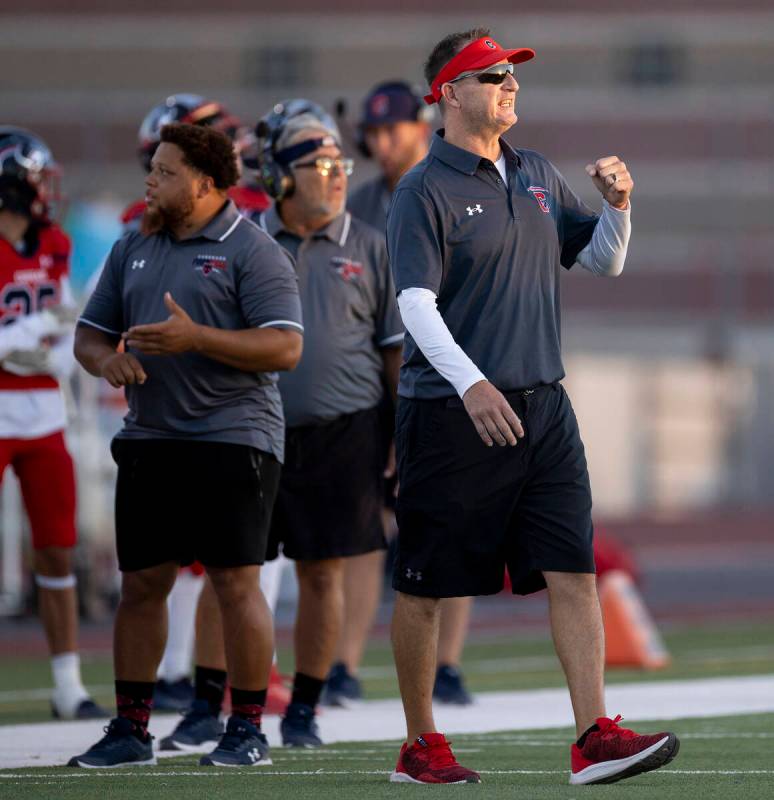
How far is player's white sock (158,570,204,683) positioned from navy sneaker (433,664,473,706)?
3.72 feet

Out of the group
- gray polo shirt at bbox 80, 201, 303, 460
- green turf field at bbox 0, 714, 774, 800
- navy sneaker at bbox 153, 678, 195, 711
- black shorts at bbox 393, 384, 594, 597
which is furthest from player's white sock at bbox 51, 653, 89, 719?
black shorts at bbox 393, 384, 594, 597

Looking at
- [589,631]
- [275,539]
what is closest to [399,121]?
[275,539]

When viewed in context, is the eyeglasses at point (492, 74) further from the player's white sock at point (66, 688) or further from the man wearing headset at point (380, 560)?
the player's white sock at point (66, 688)

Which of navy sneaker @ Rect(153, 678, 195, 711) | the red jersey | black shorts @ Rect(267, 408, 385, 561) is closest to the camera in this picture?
black shorts @ Rect(267, 408, 385, 561)

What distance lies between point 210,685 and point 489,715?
157 cm

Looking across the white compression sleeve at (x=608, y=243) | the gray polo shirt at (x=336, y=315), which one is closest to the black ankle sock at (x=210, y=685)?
the gray polo shirt at (x=336, y=315)

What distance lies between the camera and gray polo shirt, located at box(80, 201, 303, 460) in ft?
21.8

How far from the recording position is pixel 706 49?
112 feet

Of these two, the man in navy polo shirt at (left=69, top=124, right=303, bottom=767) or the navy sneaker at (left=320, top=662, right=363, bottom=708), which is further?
the navy sneaker at (left=320, top=662, right=363, bottom=708)

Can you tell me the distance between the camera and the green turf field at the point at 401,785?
5777 millimetres

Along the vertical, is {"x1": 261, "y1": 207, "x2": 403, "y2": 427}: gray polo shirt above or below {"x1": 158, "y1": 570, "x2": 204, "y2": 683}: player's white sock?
above

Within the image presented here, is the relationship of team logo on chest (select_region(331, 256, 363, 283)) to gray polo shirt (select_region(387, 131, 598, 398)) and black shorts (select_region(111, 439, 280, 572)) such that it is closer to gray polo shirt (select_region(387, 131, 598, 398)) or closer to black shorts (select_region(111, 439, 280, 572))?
black shorts (select_region(111, 439, 280, 572))

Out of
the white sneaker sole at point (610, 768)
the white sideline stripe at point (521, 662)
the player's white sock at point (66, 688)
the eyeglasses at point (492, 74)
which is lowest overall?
the white sideline stripe at point (521, 662)

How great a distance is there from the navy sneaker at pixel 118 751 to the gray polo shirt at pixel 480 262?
4.99ft
